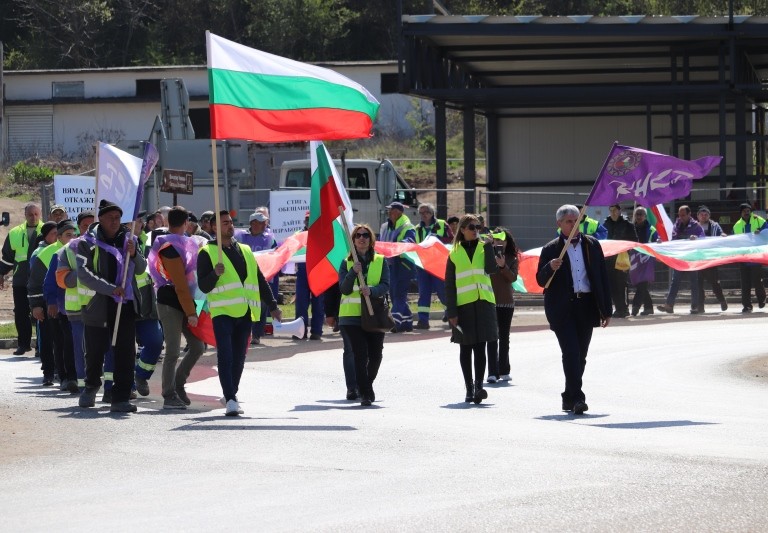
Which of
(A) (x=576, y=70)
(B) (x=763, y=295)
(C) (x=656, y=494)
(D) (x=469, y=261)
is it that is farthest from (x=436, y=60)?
(C) (x=656, y=494)

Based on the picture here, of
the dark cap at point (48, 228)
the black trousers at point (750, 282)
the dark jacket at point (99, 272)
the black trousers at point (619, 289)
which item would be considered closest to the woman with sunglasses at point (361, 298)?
the dark jacket at point (99, 272)

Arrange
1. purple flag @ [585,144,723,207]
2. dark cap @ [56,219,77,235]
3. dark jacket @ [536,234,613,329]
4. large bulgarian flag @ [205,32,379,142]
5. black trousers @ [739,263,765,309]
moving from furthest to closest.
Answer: black trousers @ [739,263,765,309]
dark cap @ [56,219,77,235]
purple flag @ [585,144,723,207]
large bulgarian flag @ [205,32,379,142]
dark jacket @ [536,234,613,329]

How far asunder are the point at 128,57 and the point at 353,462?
52.2m

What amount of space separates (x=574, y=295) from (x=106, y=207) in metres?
4.42

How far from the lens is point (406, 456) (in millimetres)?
10203

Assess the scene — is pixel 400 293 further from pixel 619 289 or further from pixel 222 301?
pixel 222 301

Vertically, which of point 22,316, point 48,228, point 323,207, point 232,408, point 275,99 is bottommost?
point 232,408

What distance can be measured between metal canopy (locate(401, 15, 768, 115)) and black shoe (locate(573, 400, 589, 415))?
54.8 ft

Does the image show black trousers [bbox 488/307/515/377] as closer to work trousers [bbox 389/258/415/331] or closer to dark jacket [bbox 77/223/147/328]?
dark jacket [bbox 77/223/147/328]

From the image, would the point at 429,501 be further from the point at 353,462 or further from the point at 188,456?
the point at 188,456

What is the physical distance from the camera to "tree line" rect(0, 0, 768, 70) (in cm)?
5644

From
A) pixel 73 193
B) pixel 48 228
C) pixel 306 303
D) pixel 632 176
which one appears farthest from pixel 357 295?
pixel 73 193

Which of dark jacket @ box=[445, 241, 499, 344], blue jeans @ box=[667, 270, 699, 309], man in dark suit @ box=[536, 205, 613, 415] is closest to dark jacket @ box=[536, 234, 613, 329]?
man in dark suit @ box=[536, 205, 613, 415]

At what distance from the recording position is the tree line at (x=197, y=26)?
56.4 m
